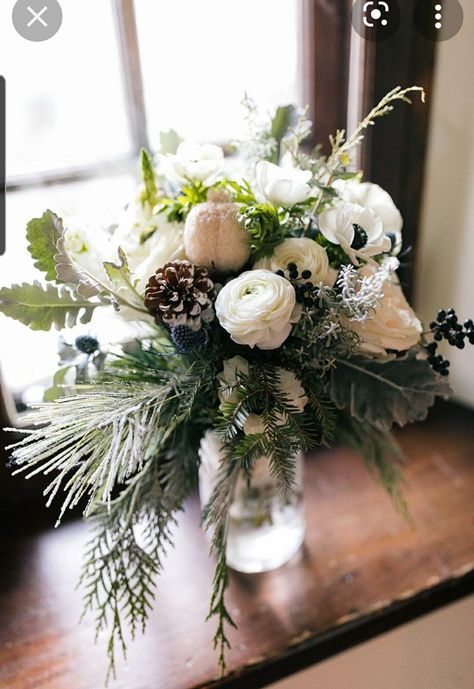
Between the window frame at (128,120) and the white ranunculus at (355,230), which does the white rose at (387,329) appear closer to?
the white ranunculus at (355,230)

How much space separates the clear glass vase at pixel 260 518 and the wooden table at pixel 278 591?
0.03m

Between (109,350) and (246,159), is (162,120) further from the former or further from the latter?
(109,350)

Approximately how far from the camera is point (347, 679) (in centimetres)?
76

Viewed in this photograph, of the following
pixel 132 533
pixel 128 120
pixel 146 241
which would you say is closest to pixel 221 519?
pixel 132 533

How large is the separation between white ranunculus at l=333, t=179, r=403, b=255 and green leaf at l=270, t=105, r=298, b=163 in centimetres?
10

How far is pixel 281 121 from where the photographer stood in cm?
70

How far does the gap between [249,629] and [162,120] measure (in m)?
0.72

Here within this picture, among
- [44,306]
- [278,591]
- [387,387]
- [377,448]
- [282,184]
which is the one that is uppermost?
[282,184]

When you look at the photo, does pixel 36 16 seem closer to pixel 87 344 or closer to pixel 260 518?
pixel 87 344

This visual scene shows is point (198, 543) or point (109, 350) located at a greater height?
point (109, 350)

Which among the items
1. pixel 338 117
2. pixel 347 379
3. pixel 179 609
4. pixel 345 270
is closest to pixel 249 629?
pixel 179 609

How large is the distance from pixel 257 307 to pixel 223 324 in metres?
0.04

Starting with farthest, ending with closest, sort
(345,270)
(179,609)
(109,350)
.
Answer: (179,609) → (109,350) → (345,270)

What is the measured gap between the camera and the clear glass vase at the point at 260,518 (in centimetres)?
79
